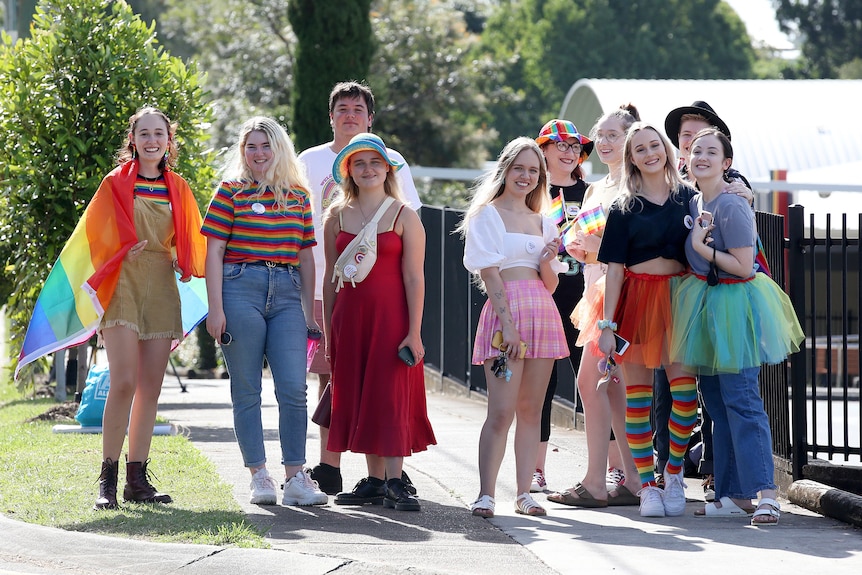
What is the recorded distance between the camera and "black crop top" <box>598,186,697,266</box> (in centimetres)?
641

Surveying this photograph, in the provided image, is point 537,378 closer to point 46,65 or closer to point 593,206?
point 593,206

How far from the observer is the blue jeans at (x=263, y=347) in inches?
258

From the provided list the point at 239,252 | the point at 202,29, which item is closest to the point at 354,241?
the point at 239,252

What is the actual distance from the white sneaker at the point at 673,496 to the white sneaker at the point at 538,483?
2.86ft

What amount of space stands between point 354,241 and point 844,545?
267 cm

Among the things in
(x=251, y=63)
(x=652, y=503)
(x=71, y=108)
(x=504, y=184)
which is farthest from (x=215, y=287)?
(x=251, y=63)

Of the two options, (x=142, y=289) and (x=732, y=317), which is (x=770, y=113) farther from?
(x=142, y=289)

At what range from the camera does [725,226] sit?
6309 millimetres

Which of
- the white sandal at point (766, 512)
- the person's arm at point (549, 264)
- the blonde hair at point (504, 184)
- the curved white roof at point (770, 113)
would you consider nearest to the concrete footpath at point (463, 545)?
the white sandal at point (766, 512)

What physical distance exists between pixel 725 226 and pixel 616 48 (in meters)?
60.6

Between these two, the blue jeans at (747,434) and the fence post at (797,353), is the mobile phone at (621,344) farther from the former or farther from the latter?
the fence post at (797,353)

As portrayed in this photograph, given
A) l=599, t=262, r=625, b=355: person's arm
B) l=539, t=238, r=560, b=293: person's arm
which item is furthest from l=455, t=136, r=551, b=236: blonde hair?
l=599, t=262, r=625, b=355: person's arm

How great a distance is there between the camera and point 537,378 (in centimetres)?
653

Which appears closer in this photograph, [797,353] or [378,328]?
[378,328]
